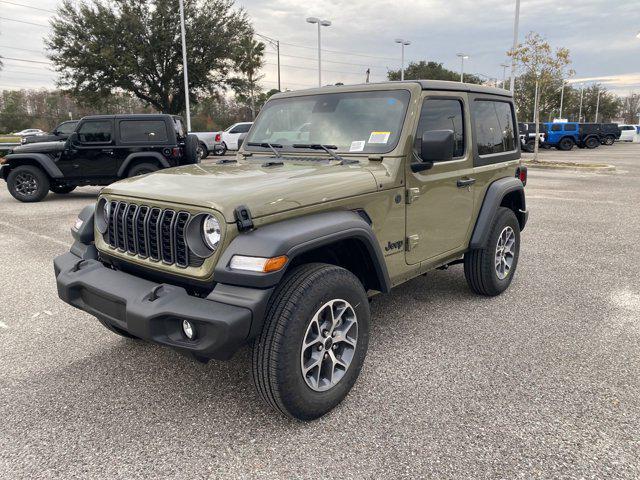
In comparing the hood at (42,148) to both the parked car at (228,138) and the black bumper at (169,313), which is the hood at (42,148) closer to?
the black bumper at (169,313)

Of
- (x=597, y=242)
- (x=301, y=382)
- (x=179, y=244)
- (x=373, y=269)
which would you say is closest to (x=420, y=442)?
(x=301, y=382)

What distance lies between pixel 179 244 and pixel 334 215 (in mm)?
874

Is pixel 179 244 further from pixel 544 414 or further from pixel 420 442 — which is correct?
pixel 544 414

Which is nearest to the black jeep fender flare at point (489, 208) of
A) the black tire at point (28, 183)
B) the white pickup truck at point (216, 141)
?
the black tire at point (28, 183)

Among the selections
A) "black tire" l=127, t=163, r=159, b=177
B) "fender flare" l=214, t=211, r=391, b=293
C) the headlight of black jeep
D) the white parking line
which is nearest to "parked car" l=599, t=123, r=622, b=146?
"black tire" l=127, t=163, r=159, b=177

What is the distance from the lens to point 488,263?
14.5 feet

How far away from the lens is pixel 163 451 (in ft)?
8.29

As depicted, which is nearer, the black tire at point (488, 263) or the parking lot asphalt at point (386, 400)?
the parking lot asphalt at point (386, 400)

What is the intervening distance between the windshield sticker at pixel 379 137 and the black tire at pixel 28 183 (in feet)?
32.9

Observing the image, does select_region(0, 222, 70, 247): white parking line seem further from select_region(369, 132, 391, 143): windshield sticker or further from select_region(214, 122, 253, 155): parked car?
select_region(214, 122, 253, 155): parked car

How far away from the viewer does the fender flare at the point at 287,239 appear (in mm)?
2365

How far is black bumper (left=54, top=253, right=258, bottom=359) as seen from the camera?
2.29 meters

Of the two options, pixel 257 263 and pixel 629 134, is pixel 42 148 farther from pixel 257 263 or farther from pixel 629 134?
Result: pixel 629 134

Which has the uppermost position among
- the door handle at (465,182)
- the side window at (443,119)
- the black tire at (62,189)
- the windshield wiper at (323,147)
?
the side window at (443,119)
